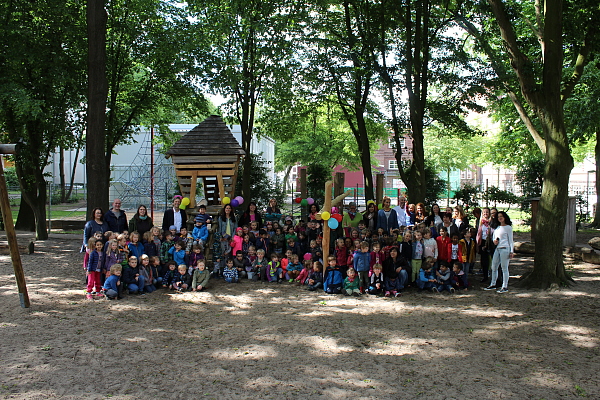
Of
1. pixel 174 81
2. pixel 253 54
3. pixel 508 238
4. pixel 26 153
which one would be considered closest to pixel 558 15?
pixel 508 238

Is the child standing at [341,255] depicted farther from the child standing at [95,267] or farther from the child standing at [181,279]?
the child standing at [95,267]

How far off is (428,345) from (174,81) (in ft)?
44.5

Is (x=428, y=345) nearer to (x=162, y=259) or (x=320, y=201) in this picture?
(x=162, y=259)

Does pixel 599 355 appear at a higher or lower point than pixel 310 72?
lower

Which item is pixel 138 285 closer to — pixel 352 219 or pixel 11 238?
pixel 11 238

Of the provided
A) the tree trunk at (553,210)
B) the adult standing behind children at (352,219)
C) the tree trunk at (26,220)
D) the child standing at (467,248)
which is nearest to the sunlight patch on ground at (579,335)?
the tree trunk at (553,210)

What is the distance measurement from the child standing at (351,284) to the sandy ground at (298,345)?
1.00ft

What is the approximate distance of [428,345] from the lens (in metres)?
6.62

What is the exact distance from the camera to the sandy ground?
5.23 m

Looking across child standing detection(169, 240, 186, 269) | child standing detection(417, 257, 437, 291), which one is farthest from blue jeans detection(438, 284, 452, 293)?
child standing detection(169, 240, 186, 269)

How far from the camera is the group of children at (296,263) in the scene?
30.8 feet

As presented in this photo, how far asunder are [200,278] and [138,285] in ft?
3.93

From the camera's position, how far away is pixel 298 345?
6609 millimetres


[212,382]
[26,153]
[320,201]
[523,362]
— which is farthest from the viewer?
[320,201]
